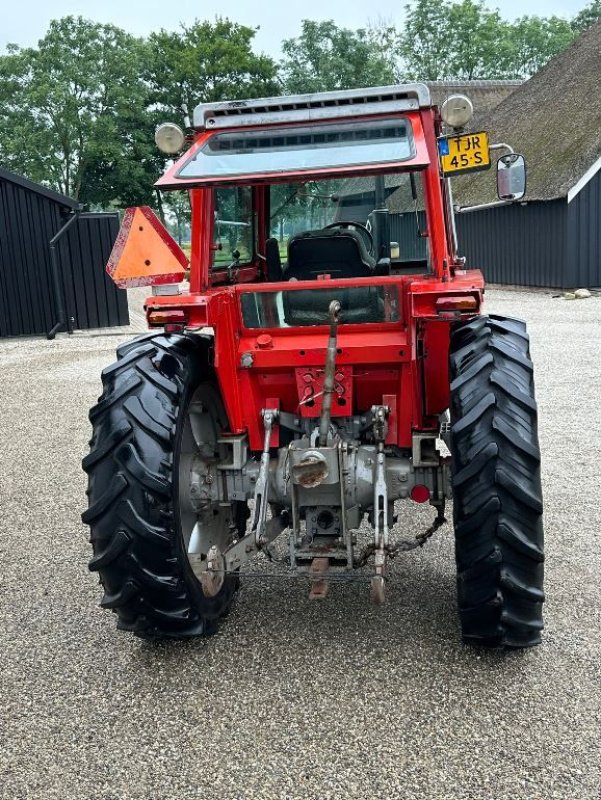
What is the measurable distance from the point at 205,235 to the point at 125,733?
245cm

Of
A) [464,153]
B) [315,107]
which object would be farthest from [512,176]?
[315,107]

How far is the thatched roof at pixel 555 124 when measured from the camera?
63.3 feet

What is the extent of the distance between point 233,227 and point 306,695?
2552 mm

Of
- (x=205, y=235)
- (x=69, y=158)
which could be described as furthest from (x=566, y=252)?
(x=69, y=158)

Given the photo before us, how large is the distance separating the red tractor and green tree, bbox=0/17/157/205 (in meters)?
36.6

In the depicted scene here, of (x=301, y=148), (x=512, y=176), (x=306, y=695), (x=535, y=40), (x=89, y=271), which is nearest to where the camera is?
(x=306, y=695)

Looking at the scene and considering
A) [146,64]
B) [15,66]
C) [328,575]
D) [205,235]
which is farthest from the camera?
[146,64]

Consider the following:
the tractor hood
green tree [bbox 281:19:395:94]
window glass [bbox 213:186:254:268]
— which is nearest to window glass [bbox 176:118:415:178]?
the tractor hood

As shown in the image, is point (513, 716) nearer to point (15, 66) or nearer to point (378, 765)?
point (378, 765)

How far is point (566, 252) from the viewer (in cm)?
1903

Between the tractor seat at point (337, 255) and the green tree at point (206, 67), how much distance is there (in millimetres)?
39269

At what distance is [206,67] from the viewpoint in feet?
137

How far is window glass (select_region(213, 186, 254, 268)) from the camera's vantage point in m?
4.58

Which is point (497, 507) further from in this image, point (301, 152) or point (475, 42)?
point (475, 42)
